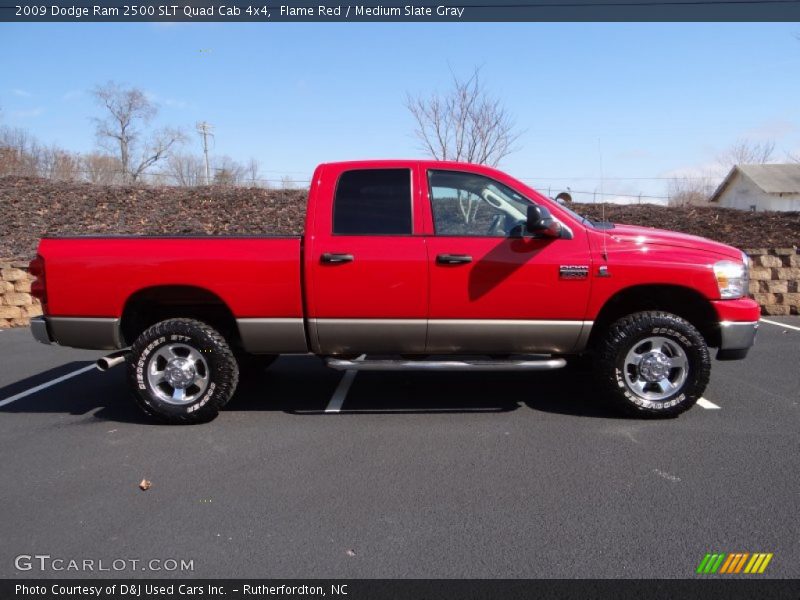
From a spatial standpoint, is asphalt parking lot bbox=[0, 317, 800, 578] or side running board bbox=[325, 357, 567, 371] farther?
side running board bbox=[325, 357, 567, 371]

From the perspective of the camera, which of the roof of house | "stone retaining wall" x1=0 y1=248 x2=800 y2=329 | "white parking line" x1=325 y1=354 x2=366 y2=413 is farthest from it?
the roof of house

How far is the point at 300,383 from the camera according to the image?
19.0ft

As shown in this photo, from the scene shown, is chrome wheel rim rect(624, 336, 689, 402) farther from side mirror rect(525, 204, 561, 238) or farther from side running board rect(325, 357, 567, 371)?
side mirror rect(525, 204, 561, 238)

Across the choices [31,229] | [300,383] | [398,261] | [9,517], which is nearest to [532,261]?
[398,261]

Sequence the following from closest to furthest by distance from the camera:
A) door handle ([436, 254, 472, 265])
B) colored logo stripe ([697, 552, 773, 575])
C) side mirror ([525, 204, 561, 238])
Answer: colored logo stripe ([697, 552, 773, 575]) < side mirror ([525, 204, 561, 238]) < door handle ([436, 254, 472, 265])

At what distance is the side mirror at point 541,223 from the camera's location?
4.16 meters

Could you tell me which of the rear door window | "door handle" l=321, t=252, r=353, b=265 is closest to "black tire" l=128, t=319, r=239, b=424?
"door handle" l=321, t=252, r=353, b=265

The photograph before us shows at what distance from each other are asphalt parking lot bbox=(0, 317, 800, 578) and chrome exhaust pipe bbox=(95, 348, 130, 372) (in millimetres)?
534

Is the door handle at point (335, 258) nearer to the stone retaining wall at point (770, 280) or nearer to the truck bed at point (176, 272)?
the truck bed at point (176, 272)

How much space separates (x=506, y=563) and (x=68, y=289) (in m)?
3.83

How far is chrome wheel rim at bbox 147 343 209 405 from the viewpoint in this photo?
4.51m

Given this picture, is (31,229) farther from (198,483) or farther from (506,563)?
(506,563)

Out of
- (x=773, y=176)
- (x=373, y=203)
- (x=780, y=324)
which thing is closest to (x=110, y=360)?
(x=373, y=203)
